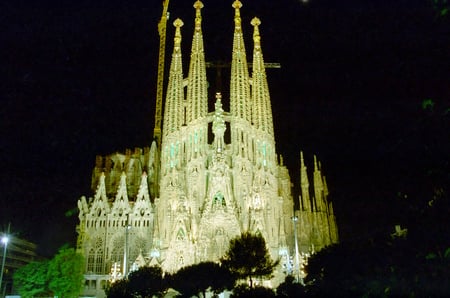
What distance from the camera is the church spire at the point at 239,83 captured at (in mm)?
73750

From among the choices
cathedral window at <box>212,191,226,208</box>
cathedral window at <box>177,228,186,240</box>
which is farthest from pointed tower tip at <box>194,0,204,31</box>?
cathedral window at <box>177,228,186,240</box>

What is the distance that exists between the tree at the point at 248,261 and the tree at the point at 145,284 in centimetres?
679

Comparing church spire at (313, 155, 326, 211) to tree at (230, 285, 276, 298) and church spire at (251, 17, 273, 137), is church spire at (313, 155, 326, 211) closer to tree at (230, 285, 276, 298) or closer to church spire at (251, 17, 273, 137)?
church spire at (251, 17, 273, 137)

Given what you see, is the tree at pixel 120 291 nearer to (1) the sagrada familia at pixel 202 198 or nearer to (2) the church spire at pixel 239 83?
(1) the sagrada familia at pixel 202 198

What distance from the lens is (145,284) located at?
128ft

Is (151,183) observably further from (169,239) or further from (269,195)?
(269,195)

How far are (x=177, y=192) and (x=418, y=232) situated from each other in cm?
5664

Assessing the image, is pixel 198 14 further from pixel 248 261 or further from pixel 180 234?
pixel 248 261

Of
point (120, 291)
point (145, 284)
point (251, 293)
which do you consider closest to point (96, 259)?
point (120, 291)

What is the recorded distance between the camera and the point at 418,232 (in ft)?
42.6

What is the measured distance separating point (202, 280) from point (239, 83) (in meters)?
45.9

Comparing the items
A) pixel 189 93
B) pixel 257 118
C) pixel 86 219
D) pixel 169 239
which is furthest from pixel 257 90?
pixel 86 219

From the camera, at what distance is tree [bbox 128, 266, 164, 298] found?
3897 cm

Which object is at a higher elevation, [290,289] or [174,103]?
[174,103]
